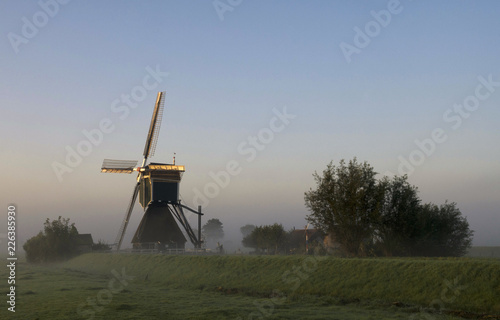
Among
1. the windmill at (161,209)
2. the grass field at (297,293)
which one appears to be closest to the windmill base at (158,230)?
the windmill at (161,209)

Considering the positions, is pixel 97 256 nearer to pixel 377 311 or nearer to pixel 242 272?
pixel 242 272

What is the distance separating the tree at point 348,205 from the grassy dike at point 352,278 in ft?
18.9

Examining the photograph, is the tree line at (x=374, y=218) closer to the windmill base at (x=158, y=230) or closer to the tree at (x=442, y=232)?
the tree at (x=442, y=232)

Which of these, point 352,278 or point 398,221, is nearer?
point 352,278

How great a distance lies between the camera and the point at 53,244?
73.4m

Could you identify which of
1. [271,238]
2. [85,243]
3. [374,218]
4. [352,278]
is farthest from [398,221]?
[85,243]

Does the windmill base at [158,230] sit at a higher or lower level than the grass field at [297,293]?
higher

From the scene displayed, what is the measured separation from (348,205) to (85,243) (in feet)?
176

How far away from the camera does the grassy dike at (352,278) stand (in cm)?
2600

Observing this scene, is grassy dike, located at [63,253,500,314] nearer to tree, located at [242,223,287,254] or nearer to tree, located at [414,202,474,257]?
tree, located at [414,202,474,257]

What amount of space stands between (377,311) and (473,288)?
6124 mm

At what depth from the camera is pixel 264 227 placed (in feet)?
252

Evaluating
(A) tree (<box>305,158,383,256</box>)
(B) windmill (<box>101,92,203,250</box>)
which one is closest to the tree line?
(A) tree (<box>305,158,383,256</box>)

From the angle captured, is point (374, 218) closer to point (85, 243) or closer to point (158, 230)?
point (158, 230)
